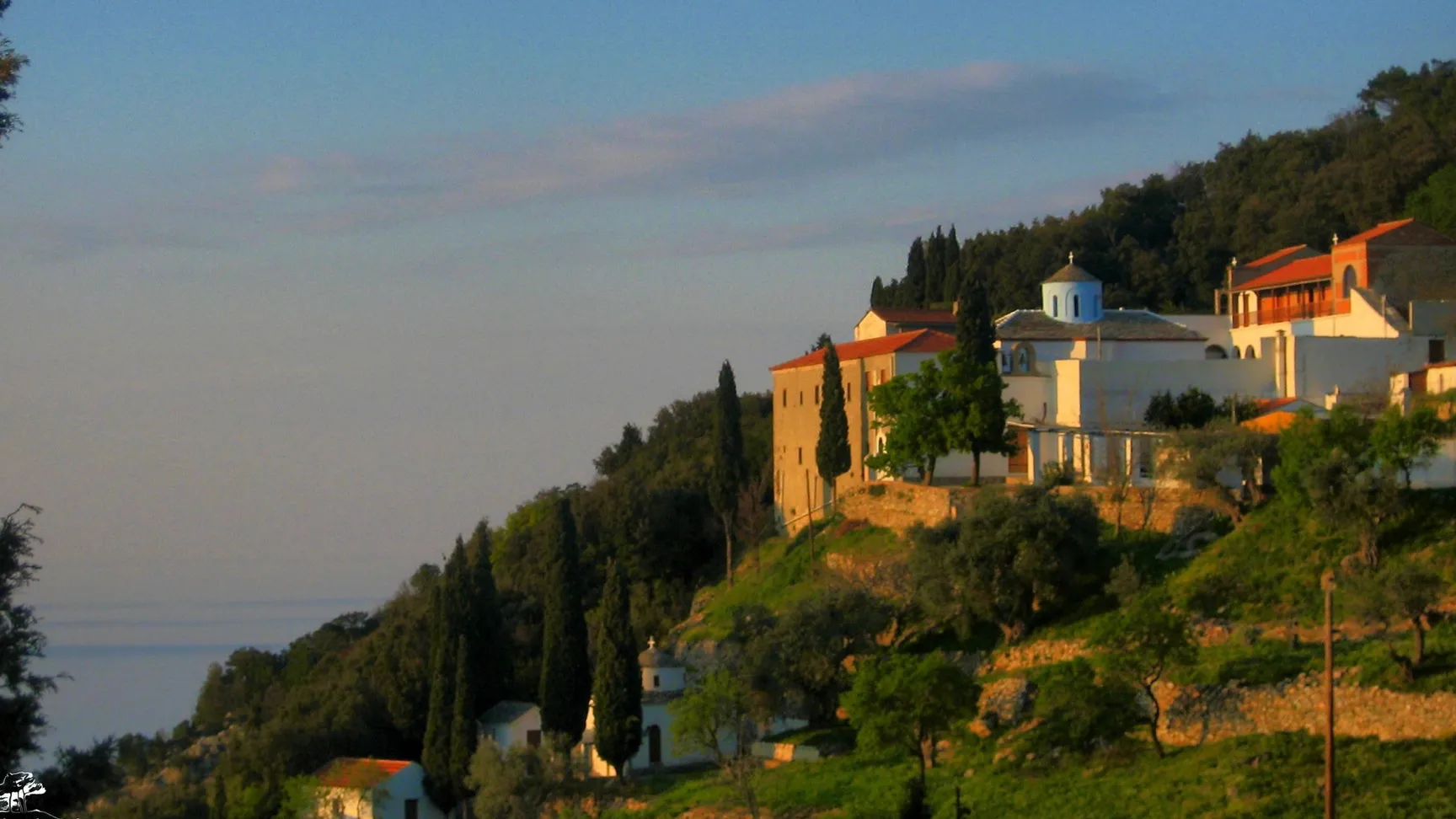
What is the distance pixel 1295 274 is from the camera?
5209 cm

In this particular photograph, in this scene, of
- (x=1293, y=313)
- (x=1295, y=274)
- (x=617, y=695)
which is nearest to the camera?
(x=617, y=695)

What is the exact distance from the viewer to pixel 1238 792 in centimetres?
2500

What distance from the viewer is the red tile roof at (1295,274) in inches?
2019

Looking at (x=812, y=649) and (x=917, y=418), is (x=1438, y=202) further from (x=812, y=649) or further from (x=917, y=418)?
(x=812, y=649)

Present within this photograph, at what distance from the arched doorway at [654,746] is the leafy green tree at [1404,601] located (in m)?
17.2

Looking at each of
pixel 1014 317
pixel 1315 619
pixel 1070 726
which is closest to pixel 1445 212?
pixel 1014 317

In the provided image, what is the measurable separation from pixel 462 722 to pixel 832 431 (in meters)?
13.8

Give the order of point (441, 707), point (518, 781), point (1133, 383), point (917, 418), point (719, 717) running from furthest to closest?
point (1133, 383), point (917, 418), point (441, 707), point (518, 781), point (719, 717)

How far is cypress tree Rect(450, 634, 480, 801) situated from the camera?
134 ft

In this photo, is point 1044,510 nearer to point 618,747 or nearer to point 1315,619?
point 1315,619

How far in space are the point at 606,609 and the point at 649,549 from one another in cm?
1432

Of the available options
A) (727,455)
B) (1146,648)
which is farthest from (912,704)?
(727,455)

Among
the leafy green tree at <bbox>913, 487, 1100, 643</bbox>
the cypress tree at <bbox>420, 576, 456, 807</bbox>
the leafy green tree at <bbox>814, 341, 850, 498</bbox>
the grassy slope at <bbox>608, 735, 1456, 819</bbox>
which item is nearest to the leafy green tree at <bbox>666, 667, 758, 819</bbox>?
the grassy slope at <bbox>608, 735, 1456, 819</bbox>

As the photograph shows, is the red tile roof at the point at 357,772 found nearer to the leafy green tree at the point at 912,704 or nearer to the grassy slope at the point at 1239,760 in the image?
the grassy slope at the point at 1239,760
